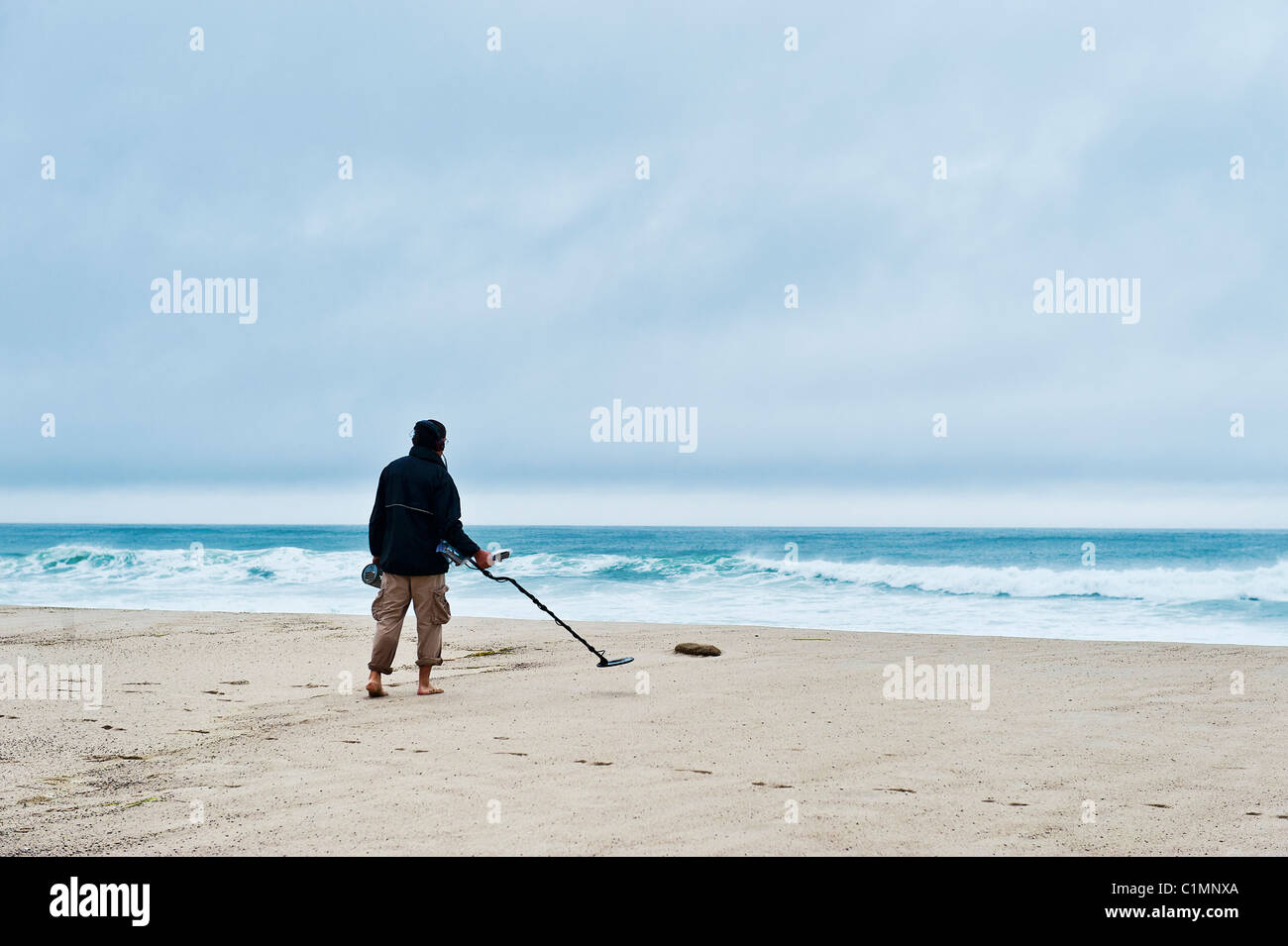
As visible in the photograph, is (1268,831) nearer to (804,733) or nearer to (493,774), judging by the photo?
(804,733)

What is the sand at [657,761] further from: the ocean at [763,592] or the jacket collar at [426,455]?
the ocean at [763,592]

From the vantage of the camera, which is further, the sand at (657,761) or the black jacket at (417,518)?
the black jacket at (417,518)

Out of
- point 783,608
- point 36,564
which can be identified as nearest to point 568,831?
point 783,608

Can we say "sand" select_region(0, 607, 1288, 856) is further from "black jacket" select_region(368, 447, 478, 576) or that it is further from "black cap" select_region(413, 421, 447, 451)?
"black cap" select_region(413, 421, 447, 451)

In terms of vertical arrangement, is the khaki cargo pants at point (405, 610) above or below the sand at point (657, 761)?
above

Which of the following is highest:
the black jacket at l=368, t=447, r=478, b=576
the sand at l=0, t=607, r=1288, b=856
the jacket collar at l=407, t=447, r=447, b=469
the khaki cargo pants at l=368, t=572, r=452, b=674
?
the jacket collar at l=407, t=447, r=447, b=469

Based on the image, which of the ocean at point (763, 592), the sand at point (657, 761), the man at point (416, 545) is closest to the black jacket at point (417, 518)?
the man at point (416, 545)

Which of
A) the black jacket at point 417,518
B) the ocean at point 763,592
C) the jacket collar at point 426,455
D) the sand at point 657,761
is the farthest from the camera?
the ocean at point 763,592

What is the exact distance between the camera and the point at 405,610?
22.0 feet

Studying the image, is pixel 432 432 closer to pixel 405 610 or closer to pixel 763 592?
pixel 405 610

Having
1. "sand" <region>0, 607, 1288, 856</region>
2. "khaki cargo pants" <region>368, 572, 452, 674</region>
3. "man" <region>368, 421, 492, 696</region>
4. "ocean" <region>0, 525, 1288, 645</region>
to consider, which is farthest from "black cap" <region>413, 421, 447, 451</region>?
"ocean" <region>0, 525, 1288, 645</region>

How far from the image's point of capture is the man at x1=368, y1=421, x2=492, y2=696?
263 inches

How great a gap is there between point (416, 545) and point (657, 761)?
9.12 ft

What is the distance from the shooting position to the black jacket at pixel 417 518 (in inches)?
263
